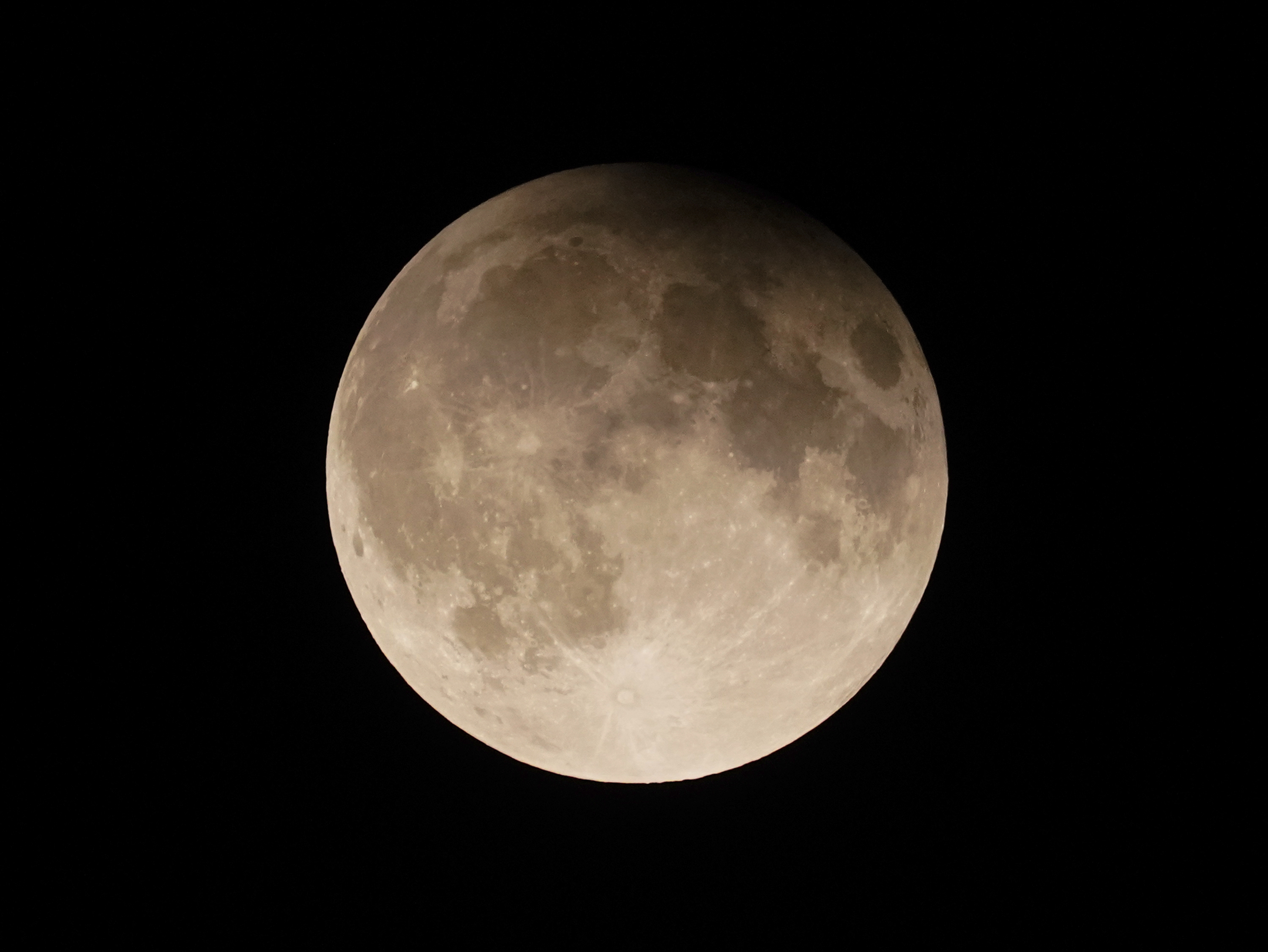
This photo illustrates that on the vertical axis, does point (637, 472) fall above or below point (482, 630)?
above

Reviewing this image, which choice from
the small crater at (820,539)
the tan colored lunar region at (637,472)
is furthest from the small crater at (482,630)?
the small crater at (820,539)

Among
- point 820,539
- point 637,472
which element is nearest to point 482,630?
point 637,472

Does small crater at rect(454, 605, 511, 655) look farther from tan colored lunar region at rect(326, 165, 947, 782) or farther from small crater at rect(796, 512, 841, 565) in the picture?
small crater at rect(796, 512, 841, 565)

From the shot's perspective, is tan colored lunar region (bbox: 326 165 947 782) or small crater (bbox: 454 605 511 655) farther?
small crater (bbox: 454 605 511 655)

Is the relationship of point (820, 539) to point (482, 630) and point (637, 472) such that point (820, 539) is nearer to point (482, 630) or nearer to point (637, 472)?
point (637, 472)

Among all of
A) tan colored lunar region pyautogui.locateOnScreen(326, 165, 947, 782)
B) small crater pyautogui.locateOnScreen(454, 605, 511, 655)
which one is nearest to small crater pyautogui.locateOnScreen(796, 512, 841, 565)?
tan colored lunar region pyautogui.locateOnScreen(326, 165, 947, 782)

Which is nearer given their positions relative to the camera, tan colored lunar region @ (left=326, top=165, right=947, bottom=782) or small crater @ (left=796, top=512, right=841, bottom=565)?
tan colored lunar region @ (left=326, top=165, right=947, bottom=782)

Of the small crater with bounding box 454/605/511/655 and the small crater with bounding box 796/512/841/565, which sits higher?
the small crater with bounding box 796/512/841/565

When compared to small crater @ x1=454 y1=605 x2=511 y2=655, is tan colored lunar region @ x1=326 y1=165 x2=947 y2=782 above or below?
above

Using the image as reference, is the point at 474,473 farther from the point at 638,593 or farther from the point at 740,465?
the point at 740,465
